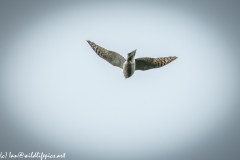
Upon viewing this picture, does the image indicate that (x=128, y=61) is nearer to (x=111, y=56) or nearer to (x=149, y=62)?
(x=111, y=56)

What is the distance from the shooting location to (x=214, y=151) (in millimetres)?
22141

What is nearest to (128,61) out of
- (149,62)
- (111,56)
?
(111,56)

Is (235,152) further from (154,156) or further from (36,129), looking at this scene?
(36,129)

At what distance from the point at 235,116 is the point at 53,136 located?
38.9ft

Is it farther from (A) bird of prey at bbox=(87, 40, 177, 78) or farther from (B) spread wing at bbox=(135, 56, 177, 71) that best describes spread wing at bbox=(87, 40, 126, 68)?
(B) spread wing at bbox=(135, 56, 177, 71)

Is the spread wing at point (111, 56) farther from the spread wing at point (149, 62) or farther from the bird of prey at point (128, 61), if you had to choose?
the spread wing at point (149, 62)

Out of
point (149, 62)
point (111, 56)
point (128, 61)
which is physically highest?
point (111, 56)

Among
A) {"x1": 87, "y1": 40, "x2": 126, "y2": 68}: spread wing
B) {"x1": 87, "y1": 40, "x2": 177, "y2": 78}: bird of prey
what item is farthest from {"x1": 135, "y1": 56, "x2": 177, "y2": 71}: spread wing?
{"x1": 87, "y1": 40, "x2": 126, "y2": 68}: spread wing

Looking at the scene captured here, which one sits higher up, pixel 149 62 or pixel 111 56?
pixel 111 56

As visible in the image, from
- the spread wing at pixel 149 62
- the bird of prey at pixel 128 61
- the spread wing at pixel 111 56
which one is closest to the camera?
the bird of prey at pixel 128 61

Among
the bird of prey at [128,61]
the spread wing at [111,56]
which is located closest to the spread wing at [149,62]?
the bird of prey at [128,61]

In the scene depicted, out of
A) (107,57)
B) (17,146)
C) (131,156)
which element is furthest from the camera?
(131,156)

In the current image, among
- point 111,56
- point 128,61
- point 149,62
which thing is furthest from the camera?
point 149,62

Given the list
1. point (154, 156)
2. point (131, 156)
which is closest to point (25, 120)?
point (131, 156)
